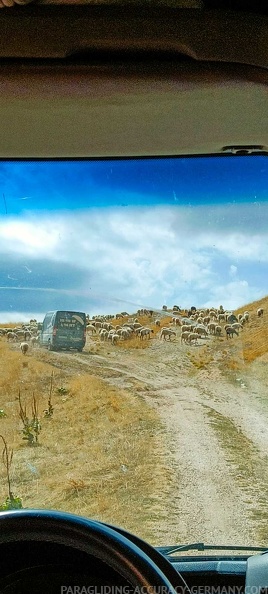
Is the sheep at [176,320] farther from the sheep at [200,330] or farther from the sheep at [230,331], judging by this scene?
the sheep at [230,331]

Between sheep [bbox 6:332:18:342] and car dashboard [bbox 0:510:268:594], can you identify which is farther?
sheep [bbox 6:332:18:342]

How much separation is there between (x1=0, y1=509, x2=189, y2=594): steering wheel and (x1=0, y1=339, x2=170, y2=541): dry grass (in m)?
0.87

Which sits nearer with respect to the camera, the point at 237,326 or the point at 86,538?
the point at 86,538

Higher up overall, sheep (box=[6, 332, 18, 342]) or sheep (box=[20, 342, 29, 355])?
sheep (box=[6, 332, 18, 342])

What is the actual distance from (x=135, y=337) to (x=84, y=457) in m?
0.44

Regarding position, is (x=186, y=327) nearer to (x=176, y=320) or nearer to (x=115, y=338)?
(x=176, y=320)

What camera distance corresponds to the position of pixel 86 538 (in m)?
1.59

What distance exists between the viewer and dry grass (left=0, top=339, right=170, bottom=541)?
252cm

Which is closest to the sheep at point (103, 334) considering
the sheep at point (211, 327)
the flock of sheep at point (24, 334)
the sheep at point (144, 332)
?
the sheep at point (144, 332)

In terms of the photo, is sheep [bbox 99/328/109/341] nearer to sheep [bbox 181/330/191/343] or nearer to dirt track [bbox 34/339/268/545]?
dirt track [bbox 34/339/268/545]

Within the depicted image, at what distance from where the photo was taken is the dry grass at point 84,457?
2.52 meters

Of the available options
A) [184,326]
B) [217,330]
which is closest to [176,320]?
[184,326]

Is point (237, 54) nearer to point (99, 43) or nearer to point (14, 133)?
point (99, 43)

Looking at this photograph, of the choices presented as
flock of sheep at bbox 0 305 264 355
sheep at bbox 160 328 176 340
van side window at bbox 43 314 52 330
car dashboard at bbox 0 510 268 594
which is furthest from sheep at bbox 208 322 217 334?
car dashboard at bbox 0 510 268 594
